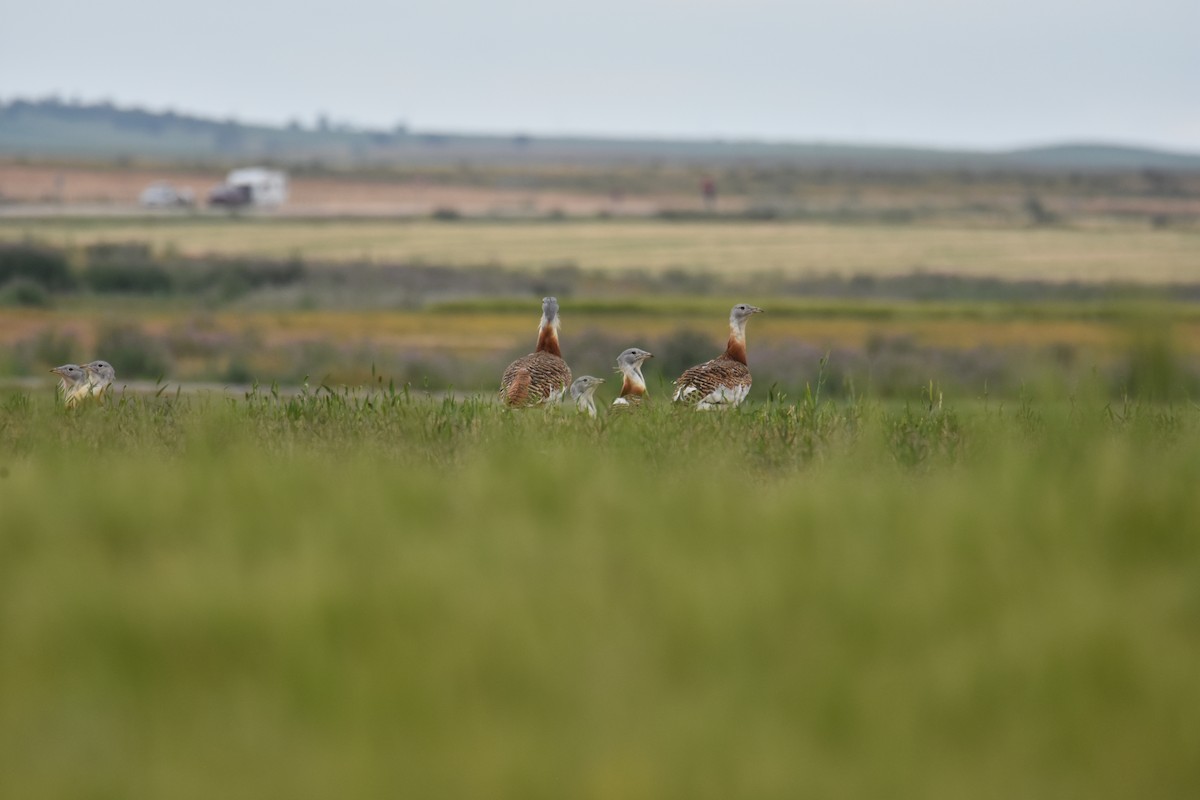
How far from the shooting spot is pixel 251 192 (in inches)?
5620

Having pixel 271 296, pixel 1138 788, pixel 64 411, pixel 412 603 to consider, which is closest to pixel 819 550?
pixel 412 603

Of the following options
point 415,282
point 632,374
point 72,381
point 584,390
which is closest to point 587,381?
point 584,390

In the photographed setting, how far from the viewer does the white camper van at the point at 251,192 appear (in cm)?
14050

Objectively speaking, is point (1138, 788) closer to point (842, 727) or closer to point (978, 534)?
point (842, 727)

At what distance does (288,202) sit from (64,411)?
144 meters

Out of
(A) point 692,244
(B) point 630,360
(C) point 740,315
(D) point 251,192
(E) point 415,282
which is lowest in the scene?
(D) point 251,192

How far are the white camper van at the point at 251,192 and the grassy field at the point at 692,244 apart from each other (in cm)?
2710

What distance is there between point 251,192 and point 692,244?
2274 inches

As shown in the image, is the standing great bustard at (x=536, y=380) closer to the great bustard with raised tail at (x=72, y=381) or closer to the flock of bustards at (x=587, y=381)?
the flock of bustards at (x=587, y=381)

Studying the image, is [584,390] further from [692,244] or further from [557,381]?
[692,244]

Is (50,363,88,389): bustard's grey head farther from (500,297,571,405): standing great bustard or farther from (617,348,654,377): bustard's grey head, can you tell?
(617,348,654,377): bustard's grey head

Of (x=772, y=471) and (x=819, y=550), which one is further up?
(x=819, y=550)

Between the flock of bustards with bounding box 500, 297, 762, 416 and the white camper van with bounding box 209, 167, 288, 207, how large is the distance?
12842cm

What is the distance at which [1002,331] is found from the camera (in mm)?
53562
